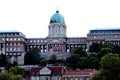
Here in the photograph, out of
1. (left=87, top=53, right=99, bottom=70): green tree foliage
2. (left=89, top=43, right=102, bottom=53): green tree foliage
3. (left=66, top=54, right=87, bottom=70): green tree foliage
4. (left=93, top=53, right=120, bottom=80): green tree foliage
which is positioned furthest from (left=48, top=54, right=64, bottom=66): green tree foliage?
(left=93, top=53, right=120, bottom=80): green tree foliage

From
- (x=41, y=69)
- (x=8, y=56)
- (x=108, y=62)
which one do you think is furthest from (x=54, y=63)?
(x=108, y=62)

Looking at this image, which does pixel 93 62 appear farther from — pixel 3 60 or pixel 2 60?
pixel 2 60

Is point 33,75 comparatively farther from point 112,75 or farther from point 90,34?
point 90,34

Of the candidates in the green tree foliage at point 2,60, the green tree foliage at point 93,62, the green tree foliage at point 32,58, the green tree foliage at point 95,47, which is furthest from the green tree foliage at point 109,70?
the green tree foliage at point 95,47

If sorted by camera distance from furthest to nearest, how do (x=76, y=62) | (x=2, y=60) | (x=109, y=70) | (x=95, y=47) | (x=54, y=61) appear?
(x=95, y=47) < (x=2, y=60) < (x=54, y=61) < (x=76, y=62) < (x=109, y=70)

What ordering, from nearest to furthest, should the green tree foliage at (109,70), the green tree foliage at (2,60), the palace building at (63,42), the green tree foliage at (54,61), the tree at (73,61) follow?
the green tree foliage at (109,70)
the tree at (73,61)
the green tree foliage at (54,61)
the green tree foliage at (2,60)
the palace building at (63,42)

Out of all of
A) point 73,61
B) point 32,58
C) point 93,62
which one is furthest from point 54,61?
point 93,62

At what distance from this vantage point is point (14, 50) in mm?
197625

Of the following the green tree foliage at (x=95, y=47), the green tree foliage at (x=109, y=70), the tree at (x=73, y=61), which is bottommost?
the green tree foliage at (x=109, y=70)

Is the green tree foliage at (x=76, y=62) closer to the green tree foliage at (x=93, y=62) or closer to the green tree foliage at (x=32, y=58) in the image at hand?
the green tree foliage at (x=93, y=62)

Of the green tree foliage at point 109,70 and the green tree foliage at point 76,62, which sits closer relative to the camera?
the green tree foliage at point 109,70

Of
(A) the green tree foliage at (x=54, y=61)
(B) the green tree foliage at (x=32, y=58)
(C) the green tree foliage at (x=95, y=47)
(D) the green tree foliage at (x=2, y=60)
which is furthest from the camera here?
(C) the green tree foliage at (x=95, y=47)

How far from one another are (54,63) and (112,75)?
63.7 meters

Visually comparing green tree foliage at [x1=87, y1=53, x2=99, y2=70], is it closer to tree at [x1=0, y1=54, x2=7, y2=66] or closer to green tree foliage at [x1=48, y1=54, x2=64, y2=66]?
green tree foliage at [x1=48, y1=54, x2=64, y2=66]
